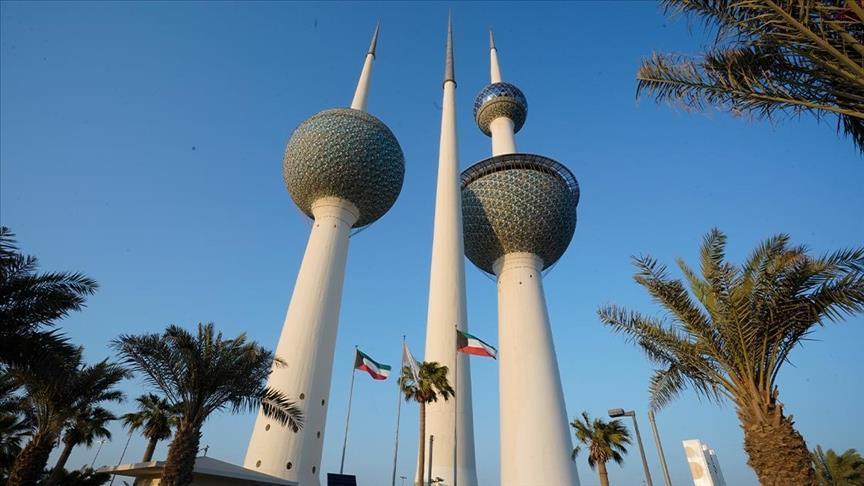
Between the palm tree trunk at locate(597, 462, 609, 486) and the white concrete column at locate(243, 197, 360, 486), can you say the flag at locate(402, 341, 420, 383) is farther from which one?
the palm tree trunk at locate(597, 462, 609, 486)

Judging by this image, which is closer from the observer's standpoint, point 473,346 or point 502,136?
point 473,346

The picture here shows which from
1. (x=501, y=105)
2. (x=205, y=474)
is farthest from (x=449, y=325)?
(x=501, y=105)

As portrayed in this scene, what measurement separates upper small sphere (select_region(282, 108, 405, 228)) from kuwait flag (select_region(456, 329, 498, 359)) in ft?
46.9

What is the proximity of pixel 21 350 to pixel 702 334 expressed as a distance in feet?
51.6

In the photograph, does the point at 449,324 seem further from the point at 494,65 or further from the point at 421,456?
the point at 494,65

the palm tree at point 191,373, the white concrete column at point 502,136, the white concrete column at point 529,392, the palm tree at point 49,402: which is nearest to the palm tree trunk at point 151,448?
the palm tree at point 49,402

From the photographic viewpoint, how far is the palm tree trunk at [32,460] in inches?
623

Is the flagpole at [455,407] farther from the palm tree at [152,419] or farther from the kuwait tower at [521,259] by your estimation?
the palm tree at [152,419]

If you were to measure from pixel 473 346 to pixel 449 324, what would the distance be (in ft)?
13.3

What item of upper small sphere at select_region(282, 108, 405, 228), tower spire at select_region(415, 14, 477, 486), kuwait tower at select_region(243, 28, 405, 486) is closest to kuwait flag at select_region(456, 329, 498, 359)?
tower spire at select_region(415, 14, 477, 486)

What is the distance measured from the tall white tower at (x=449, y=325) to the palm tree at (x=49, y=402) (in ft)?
55.2

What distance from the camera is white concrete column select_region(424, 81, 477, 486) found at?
91.8ft

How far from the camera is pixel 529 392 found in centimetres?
3381

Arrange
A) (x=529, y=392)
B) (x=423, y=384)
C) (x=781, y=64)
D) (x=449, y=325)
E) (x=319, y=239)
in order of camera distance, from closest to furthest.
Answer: (x=781, y=64), (x=423, y=384), (x=449, y=325), (x=319, y=239), (x=529, y=392)
